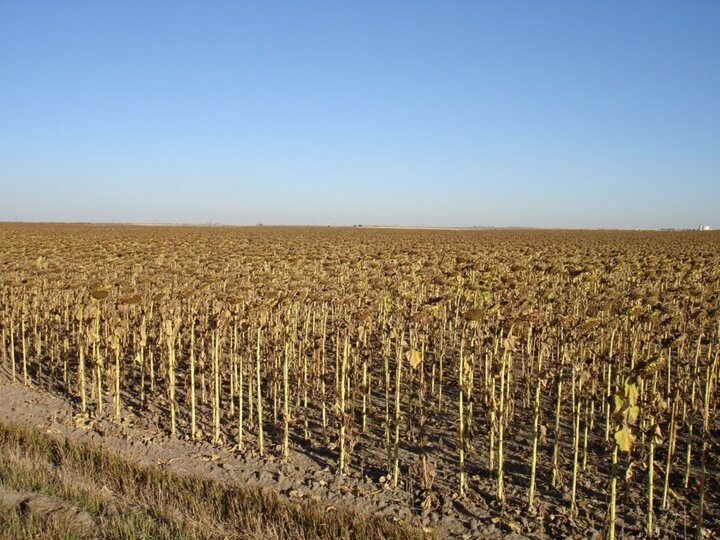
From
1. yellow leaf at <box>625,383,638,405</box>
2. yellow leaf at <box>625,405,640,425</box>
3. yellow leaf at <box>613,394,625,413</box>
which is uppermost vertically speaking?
yellow leaf at <box>625,383,638,405</box>

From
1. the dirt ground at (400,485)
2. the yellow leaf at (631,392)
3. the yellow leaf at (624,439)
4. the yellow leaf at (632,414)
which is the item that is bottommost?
the dirt ground at (400,485)

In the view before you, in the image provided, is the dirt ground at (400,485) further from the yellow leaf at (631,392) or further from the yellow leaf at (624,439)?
the yellow leaf at (631,392)

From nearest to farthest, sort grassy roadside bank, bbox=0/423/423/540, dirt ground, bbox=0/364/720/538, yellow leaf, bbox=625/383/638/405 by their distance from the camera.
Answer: yellow leaf, bbox=625/383/638/405 → grassy roadside bank, bbox=0/423/423/540 → dirt ground, bbox=0/364/720/538

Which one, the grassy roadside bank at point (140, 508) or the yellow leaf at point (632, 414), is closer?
the yellow leaf at point (632, 414)

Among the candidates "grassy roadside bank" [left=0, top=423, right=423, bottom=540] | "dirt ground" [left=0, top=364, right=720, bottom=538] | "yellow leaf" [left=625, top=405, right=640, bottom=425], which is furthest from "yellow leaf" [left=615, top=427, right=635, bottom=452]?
"grassy roadside bank" [left=0, top=423, right=423, bottom=540]

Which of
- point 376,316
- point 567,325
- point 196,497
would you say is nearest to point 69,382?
point 196,497

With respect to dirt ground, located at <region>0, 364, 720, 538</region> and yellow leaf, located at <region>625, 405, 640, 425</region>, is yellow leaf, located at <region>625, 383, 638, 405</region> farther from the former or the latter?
dirt ground, located at <region>0, 364, 720, 538</region>

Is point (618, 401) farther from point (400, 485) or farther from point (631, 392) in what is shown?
point (400, 485)

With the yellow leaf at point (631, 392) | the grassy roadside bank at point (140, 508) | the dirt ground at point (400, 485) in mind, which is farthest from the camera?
the dirt ground at point (400, 485)

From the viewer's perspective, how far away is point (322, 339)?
8797 millimetres

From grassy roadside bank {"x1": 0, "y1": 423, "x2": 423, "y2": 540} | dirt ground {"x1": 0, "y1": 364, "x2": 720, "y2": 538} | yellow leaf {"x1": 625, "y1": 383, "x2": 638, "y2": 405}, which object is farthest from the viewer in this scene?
dirt ground {"x1": 0, "y1": 364, "x2": 720, "y2": 538}

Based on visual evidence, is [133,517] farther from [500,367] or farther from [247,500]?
[500,367]

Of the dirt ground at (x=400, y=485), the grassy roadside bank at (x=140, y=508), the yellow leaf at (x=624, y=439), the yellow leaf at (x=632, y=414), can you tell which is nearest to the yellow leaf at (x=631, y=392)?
the yellow leaf at (x=632, y=414)

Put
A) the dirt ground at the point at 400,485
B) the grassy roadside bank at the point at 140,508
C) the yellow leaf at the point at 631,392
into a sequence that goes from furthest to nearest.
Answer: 1. the dirt ground at the point at 400,485
2. the grassy roadside bank at the point at 140,508
3. the yellow leaf at the point at 631,392
